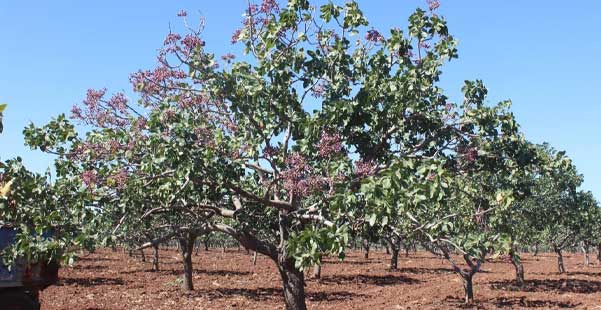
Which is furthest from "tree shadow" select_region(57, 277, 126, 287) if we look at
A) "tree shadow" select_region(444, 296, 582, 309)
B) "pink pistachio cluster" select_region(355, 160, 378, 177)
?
"pink pistachio cluster" select_region(355, 160, 378, 177)

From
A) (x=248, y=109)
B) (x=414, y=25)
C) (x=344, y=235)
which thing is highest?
(x=414, y=25)

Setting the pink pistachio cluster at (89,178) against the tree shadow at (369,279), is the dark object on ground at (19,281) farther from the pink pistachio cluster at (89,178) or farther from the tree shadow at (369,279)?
the tree shadow at (369,279)

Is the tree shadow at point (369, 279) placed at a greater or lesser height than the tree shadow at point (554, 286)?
greater

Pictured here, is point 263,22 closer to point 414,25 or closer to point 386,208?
point 414,25

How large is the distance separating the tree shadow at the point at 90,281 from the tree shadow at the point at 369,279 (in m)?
12.0

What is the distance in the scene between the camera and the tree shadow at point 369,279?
109ft

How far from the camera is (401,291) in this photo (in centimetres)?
2917

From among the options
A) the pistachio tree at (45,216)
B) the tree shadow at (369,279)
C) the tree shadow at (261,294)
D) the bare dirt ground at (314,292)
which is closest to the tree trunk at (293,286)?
the pistachio tree at (45,216)

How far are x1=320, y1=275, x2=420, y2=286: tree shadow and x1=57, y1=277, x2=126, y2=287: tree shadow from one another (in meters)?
12.0

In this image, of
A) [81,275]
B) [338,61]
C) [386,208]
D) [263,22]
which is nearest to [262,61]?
[263,22]

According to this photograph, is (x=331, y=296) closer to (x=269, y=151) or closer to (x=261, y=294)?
(x=261, y=294)

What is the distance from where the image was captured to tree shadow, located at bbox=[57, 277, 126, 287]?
2922 centimetres

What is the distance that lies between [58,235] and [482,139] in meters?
7.87

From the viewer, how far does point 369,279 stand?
3519cm
